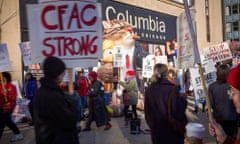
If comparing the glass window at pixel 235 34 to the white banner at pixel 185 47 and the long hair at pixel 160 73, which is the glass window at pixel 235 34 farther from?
the long hair at pixel 160 73

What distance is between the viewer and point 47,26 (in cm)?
407

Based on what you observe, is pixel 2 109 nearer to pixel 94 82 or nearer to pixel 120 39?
pixel 94 82

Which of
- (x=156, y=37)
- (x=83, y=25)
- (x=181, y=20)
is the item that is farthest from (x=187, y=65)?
(x=156, y=37)

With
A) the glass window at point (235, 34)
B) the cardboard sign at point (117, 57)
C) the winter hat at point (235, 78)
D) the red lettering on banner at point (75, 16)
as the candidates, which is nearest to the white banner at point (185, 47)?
the red lettering on banner at point (75, 16)

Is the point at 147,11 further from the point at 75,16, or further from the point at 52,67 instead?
the point at 52,67

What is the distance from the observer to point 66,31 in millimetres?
4094

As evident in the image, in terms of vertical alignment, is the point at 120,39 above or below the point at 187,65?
above

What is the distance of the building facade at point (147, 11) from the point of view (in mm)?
13867

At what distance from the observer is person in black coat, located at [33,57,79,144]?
132 inches

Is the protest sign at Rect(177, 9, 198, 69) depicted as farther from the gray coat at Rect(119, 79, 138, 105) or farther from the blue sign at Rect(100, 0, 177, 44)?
the blue sign at Rect(100, 0, 177, 44)

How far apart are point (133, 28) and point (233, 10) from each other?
51082 millimetres

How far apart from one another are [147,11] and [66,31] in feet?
58.5

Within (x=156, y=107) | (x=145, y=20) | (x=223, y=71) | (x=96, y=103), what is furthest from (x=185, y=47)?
(x=145, y=20)

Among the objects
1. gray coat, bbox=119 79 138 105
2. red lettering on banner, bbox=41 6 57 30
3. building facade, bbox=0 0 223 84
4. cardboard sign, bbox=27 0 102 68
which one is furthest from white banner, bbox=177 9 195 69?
building facade, bbox=0 0 223 84
